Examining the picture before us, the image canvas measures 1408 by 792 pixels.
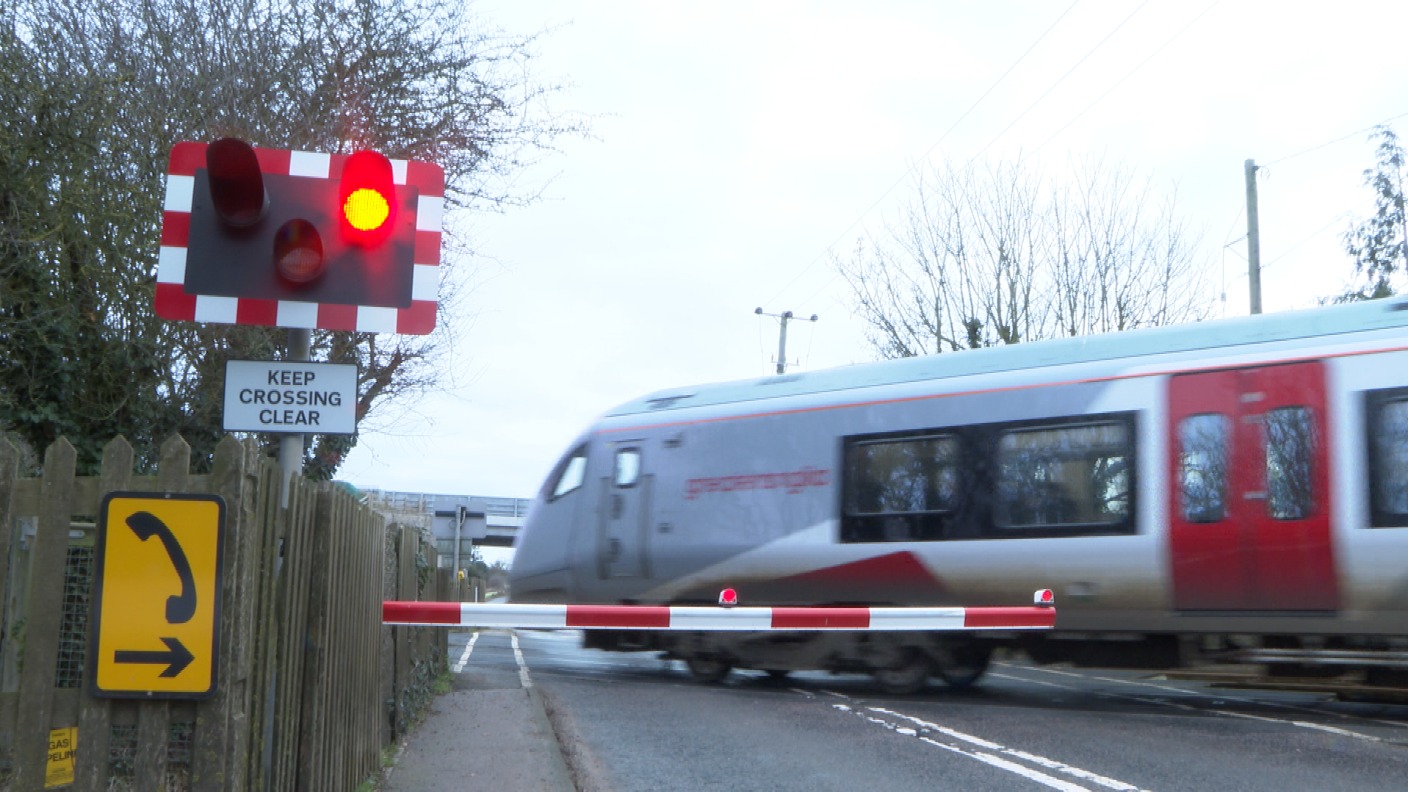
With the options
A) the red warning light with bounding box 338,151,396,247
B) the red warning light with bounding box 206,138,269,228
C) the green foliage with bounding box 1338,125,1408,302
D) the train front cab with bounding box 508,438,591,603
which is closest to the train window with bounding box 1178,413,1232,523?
the train front cab with bounding box 508,438,591,603

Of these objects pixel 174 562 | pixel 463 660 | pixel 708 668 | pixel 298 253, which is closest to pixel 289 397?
pixel 298 253

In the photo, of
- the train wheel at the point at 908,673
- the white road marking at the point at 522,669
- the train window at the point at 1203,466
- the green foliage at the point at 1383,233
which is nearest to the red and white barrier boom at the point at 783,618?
the train wheel at the point at 908,673

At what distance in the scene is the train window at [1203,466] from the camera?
36.8ft

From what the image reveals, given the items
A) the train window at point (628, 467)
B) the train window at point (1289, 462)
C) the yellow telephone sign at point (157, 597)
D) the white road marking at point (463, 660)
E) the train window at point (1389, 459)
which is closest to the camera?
the yellow telephone sign at point (157, 597)

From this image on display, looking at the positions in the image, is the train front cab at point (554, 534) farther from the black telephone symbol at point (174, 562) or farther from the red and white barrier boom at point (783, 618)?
the black telephone symbol at point (174, 562)

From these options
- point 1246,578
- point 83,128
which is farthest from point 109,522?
point 1246,578

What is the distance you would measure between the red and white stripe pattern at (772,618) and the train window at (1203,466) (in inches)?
58.6

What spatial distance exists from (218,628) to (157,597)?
0.19 m

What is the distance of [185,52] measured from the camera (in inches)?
548

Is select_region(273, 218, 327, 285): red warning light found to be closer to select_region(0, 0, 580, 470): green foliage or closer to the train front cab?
select_region(0, 0, 580, 470): green foliage

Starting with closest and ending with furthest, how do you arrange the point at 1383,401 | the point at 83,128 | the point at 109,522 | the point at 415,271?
the point at 109,522, the point at 415,271, the point at 1383,401, the point at 83,128

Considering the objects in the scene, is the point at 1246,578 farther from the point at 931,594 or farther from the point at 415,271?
the point at 415,271

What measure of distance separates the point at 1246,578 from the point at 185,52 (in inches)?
437

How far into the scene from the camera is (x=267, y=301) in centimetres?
539
